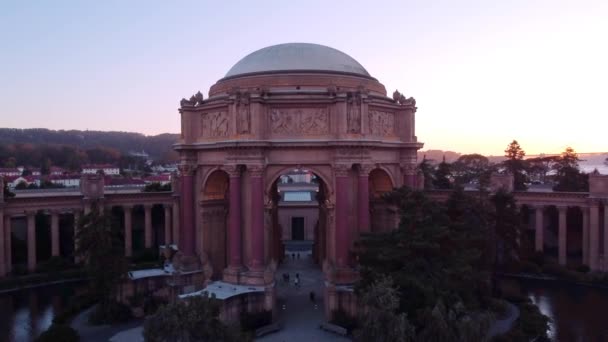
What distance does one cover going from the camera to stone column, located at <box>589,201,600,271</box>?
34.2 meters

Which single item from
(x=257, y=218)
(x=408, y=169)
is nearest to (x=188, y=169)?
(x=257, y=218)

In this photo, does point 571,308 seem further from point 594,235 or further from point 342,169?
point 342,169

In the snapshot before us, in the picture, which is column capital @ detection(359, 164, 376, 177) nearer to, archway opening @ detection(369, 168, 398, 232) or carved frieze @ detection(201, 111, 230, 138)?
archway opening @ detection(369, 168, 398, 232)

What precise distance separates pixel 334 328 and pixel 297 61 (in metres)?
14.1

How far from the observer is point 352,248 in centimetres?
2495

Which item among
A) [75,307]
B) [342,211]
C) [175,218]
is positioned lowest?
[75,307]

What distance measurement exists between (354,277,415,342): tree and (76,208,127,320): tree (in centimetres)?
1503

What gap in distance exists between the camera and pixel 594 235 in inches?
1350

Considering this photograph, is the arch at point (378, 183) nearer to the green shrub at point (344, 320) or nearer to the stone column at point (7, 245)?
the green shrub at point (344, 320)

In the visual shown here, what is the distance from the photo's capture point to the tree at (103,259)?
25.1 metres

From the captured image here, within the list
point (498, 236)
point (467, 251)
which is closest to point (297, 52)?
point (467, 251)

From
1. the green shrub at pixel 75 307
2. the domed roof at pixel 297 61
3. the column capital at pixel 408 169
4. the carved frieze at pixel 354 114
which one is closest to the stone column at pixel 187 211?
the green shrub at pixel 75 307

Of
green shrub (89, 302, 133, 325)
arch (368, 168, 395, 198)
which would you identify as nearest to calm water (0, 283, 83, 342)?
green shrub (89, 302, 133, 325)

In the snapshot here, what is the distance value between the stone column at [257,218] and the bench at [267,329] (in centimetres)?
303
